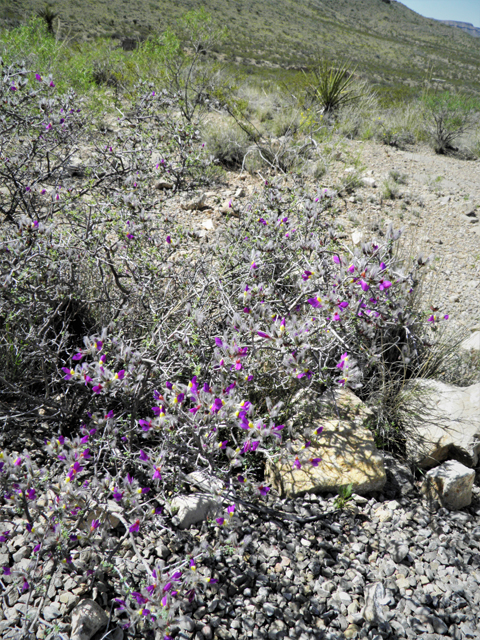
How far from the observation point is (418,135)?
7785 millimetres

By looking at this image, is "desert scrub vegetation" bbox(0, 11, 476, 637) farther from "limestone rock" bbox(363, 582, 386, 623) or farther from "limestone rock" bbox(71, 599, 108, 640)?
"limestone rock" bbox(363, 582, 386, 623)

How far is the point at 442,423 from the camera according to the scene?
2025 millimetres

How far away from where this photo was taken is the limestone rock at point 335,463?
1.75 metres

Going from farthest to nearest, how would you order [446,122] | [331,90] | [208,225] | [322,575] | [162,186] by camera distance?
[446,122] → [331,90] → [162,186] → [208,225] → [322,575]

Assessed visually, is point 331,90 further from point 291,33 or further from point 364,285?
point 291,33

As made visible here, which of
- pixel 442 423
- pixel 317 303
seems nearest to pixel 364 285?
pixel 317 303

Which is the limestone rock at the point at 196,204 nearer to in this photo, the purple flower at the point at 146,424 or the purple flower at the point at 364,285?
the purple flower at the point at 364,285

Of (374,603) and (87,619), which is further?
(374,603)

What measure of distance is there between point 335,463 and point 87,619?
116 centimetres

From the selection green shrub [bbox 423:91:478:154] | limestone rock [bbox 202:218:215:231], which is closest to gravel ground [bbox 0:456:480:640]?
limestone rock [bbox 202:218:215:231]

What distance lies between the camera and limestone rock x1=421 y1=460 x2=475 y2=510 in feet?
5.74

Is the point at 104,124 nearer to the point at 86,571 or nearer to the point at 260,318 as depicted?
the point at 260,318

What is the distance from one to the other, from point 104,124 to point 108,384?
18.6 ft

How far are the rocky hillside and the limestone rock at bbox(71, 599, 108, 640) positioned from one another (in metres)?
17.3
